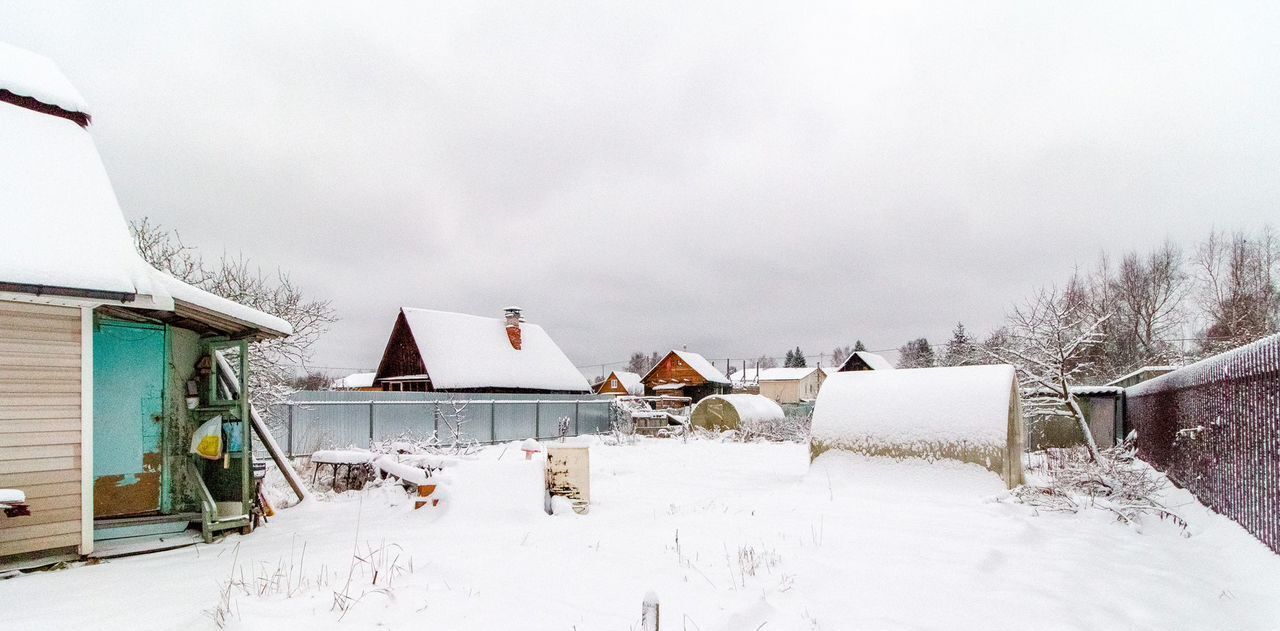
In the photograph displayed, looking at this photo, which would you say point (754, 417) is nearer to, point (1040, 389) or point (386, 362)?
point (1040, 389)

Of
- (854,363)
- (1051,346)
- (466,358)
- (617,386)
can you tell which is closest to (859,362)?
(854,363)

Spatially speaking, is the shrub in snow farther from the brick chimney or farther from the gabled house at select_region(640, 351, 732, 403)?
the gabled house at select_region(640, 351, 732, 403)

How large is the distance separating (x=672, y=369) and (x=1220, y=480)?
1477 inches

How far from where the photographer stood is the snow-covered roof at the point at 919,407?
9.51 meters

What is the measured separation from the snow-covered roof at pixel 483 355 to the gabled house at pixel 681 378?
46.4 feet

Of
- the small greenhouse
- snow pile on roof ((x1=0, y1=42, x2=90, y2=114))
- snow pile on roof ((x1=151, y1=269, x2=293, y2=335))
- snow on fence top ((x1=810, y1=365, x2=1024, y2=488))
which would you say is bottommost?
the small greenhouse

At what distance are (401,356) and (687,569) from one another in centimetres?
2317

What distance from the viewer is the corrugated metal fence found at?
16252mm

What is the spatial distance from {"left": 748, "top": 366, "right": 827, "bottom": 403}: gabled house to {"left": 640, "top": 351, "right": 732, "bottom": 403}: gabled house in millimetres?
26998

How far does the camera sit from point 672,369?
147 ft

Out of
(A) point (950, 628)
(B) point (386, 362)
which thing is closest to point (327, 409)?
(B) point (386, 362)

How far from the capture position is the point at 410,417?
760 inches

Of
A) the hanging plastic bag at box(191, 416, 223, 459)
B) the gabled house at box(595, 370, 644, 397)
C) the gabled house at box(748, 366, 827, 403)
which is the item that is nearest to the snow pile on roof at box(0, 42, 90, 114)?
the hanging plastic bag at box(191, 416, 223, 459)

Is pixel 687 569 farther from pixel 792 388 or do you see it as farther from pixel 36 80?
pixel 792 388
